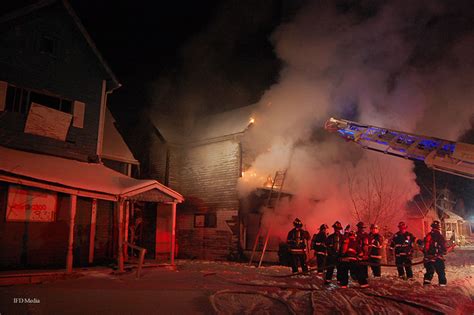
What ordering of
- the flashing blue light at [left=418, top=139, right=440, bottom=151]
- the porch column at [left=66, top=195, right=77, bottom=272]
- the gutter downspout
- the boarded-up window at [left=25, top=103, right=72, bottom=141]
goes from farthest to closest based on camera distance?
the gutter downspout
the boarded-up window at [left=25, top=103, right=72, bottom=141]
the flashing blue light at [left=418, top=139, right=440, bottom=151]
the porch column at [left=66, top=195, right=77, bottom=272]

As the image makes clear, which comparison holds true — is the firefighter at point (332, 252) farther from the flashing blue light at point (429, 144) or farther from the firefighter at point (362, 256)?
the flashing blue light at point (429, 144)

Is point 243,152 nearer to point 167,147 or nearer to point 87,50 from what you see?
point 167,147

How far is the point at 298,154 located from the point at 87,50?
11.2 m

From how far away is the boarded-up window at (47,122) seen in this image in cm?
1199

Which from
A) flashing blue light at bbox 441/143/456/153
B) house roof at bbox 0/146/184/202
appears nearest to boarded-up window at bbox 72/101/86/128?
house roof at bbox 0/146/184/202

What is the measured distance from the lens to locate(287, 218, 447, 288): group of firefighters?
9.62 meters

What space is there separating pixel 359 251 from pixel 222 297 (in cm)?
428

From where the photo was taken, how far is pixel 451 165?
1071cm

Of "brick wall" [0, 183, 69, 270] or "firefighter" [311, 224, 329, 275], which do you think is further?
"firefighter" [311, 224, 329, 275]

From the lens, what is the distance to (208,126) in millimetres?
20094

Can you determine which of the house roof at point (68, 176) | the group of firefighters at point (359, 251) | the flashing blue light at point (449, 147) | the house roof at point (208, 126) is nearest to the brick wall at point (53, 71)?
the house roof at point (68, 176)

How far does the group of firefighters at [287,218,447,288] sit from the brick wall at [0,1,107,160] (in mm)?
8414

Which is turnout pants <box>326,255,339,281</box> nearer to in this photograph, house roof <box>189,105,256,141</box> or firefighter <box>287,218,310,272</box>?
firefighter <box>287,218,310,272</box>

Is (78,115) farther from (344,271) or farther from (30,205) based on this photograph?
(344,271)
